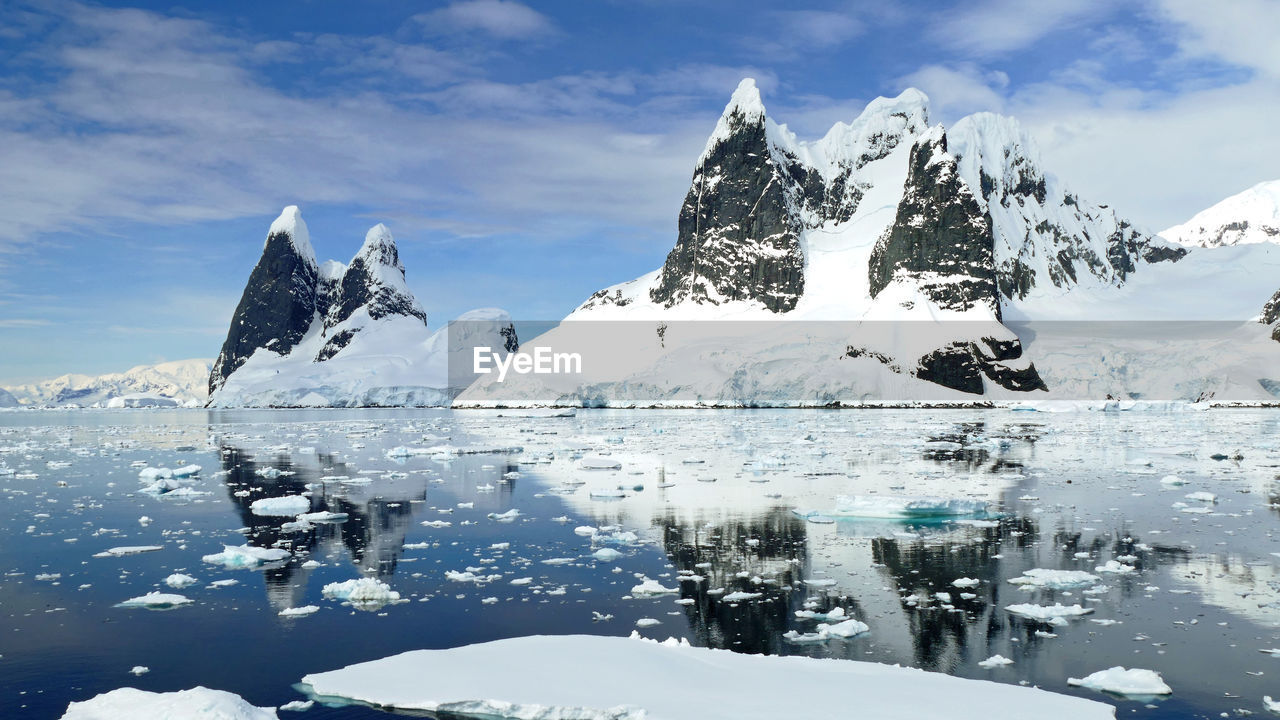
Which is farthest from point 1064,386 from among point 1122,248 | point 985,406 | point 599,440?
point 599,440

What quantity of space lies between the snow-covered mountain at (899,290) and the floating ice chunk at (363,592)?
90551 mm

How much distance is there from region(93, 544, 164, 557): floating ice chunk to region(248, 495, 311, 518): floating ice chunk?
11.7ft

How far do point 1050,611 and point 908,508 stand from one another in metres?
7.14

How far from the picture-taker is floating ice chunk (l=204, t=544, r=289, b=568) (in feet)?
46.5

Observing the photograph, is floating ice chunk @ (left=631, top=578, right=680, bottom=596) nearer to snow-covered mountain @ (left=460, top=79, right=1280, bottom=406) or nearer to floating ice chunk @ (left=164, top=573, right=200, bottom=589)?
floating ice chunk @ (left=164, top=573, right=200, bottom=589)

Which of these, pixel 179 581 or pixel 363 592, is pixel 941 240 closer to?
pixel 363 592

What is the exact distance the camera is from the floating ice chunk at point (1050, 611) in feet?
34.4

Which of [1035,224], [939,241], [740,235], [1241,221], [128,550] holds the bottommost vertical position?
[128,550]

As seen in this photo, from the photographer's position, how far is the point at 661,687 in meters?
8.11

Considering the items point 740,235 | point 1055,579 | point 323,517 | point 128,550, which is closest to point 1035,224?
point 740,235

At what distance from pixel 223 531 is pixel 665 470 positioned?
14.7m

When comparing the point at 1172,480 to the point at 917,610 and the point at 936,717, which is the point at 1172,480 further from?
the point at 936,717

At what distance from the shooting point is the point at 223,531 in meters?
17.5

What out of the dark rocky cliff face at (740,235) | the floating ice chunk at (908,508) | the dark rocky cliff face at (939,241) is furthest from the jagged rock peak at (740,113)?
the floating ice chunk at (908,508)
